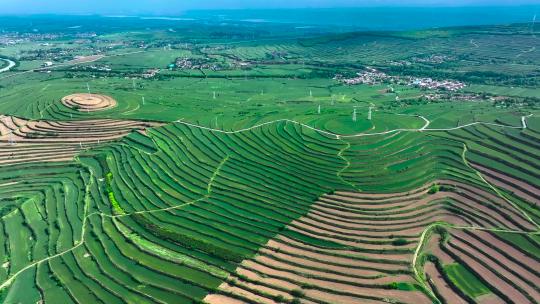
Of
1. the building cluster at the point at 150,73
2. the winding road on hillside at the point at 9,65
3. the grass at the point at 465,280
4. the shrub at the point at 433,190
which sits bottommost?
the grass at the point at 465,280

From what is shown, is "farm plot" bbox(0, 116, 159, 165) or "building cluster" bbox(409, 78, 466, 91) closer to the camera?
"farm plot" bbox(0, 116, 159, 165)

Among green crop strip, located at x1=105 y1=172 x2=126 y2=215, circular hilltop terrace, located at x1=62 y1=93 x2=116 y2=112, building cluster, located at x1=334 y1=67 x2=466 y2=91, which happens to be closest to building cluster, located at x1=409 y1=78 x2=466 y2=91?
building cluster, located at x1=334 y1=67 x2=466 y2=91

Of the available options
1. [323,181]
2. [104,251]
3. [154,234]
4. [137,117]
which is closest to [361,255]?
[323,181]

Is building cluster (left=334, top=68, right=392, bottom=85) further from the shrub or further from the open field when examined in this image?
the shrub

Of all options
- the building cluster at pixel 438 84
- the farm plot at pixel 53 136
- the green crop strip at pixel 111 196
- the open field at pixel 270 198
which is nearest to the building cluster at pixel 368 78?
the building cluster at pixel 438 84

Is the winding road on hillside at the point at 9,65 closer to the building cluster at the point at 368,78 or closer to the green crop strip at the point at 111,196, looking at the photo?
the green crop strip at the point at 111,196

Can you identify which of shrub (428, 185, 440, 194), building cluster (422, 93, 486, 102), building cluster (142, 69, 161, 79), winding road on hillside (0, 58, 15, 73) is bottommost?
shrub (428, 185, 440, 194)

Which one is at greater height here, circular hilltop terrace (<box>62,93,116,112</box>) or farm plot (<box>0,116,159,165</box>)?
circular hilltop terrace (<box>62,93,116,112</box>)

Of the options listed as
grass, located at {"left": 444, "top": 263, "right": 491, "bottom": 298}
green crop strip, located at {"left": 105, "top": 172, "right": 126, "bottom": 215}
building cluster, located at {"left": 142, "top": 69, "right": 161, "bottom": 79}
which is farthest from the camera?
building cluster, located at {"left": 142, "top": 69, "right": 161, "bottom": 79}
